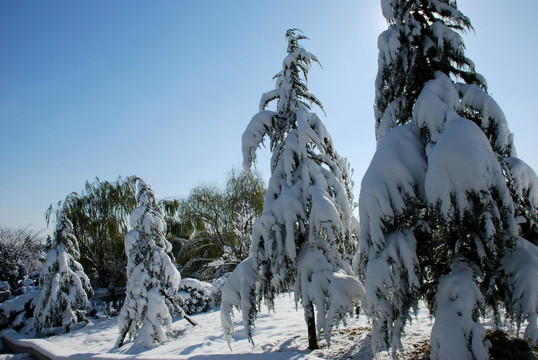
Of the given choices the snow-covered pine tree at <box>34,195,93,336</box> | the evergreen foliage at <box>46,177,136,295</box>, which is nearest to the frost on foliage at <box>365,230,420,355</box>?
the snow-covered pine tree at <box>34,195,93,336</box>

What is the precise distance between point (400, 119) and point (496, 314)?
2.77m

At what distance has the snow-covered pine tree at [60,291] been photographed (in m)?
14.6

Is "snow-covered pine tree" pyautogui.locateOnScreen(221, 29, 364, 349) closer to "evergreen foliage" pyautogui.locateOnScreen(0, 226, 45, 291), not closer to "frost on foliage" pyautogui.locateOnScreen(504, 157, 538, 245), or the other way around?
"frost on foliage" pyautogui.locateOnScreen(504, 157, 538, 245)

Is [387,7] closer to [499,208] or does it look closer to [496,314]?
[499,208]

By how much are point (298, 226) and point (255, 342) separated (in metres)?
3.21

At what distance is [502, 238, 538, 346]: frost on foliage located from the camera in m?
3.18

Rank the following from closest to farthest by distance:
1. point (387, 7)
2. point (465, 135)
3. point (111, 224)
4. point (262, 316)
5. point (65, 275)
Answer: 1. point (465, 135)
2. point (387, 7)
3. point (262, 316)
4. point (65, 275)
5. point (111, 224)

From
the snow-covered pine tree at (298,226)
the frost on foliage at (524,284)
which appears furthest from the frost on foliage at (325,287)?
the frost on foliage at (524,284)

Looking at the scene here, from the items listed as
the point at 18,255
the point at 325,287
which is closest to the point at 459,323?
the point at 325,287

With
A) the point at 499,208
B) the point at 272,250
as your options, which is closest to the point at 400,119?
the point at 499,208

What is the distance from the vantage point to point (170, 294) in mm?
12117

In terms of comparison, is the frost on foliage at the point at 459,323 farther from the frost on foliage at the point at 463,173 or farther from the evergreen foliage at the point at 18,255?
the evergreen foliage at the point at 18,255

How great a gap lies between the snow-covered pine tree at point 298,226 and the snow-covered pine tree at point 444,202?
1666 millimetres

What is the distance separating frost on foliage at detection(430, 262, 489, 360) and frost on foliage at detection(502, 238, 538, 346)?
1.06 ft
